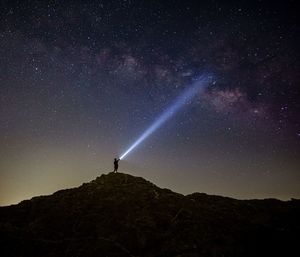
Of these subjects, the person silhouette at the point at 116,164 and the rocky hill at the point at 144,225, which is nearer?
the rocky hill at the point at 144,225

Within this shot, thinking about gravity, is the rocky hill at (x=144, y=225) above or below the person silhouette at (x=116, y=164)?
below

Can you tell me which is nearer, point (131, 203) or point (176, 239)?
point (176, 239)

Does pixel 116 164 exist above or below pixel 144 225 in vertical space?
above

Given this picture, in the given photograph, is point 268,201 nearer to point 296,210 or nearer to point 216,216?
point 296,210

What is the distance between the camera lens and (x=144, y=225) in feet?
124

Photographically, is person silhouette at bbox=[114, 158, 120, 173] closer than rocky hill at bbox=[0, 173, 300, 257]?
No

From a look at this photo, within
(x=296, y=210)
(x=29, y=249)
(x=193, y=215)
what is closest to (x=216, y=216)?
(x=193, y=215)

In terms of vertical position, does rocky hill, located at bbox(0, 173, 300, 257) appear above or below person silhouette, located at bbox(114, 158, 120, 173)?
below

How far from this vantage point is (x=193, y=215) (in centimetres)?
3991

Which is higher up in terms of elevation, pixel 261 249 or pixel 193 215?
pixel 193 215

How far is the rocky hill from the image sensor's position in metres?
32.8

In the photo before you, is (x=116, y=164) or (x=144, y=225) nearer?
(x=144, y=225)

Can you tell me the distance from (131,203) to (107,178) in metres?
10.4

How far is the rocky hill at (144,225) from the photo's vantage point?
32.8m
